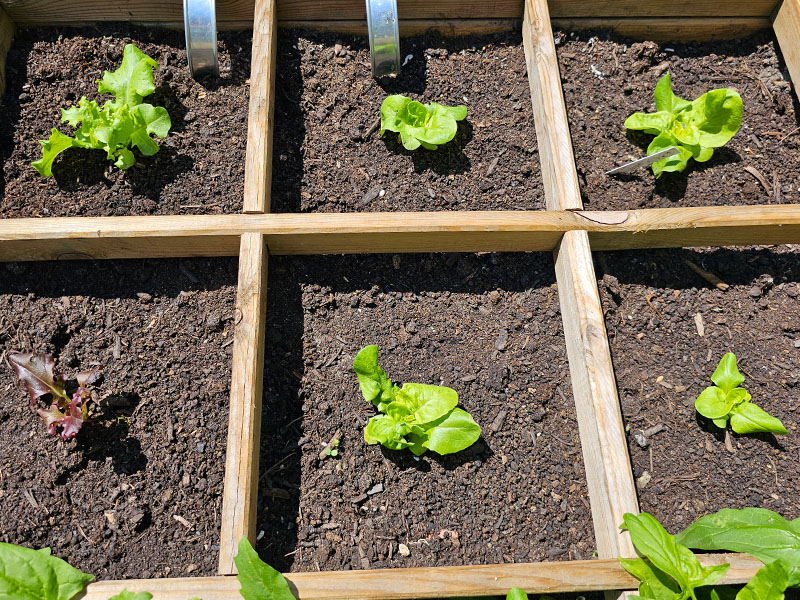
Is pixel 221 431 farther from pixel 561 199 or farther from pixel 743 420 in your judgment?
pixel 743 420

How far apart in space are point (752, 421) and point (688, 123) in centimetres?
98

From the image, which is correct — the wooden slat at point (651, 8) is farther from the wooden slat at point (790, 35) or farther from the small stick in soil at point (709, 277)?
the small stick in soil at point (709, 277)

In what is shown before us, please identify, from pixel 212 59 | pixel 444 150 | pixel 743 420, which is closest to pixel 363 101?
pixel 444 150

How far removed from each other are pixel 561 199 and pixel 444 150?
45 cm

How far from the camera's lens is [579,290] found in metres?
1.77

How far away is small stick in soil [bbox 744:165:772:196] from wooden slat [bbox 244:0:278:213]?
5.22 ft

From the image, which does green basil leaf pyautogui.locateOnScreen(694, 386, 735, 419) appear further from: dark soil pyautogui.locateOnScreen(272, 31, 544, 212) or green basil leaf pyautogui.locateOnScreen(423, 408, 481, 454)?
dark soil pyautogui.locateOnScreen(272, 31, 544, 212)

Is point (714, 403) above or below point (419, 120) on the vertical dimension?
below

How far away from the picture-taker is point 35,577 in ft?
4.49

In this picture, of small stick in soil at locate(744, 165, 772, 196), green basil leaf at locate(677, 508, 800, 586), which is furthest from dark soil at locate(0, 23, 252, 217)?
small stick in soil at locate(744, 165, 772, 196)

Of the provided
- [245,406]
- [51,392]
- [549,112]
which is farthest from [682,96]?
[51,392]

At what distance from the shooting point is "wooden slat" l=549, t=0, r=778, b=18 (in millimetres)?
2258

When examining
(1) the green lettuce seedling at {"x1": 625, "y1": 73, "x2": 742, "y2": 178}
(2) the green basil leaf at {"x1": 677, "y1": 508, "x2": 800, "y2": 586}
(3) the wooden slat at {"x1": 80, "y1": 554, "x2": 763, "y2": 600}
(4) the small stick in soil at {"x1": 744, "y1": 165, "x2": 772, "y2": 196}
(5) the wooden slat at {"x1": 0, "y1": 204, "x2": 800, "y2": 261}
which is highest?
(1) the green lettuce seedling at {"x1": 625, "y1": 73, "x2": 742, "y2": 178}

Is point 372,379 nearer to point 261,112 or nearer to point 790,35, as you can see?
point 261,112
